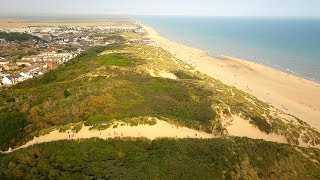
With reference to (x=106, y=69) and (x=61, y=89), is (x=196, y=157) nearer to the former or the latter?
(x=61, y=89)

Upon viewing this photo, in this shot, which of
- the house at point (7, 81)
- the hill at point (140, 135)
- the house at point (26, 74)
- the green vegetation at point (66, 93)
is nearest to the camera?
the hill at point (140, 135)

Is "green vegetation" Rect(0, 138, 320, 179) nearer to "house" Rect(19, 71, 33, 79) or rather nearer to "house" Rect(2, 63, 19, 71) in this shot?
"house" Rect(19, 71, 33, 79)

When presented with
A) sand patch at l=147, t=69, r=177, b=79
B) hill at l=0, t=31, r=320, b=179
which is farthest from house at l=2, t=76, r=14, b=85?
sand patch at l=147, t=69, r=177, b=79

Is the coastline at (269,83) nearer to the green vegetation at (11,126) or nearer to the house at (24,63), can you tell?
the green vegetation at (11,126)

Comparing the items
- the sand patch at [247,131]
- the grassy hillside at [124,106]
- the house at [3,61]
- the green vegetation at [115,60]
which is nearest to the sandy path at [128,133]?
the grassy hillside at [124,106]

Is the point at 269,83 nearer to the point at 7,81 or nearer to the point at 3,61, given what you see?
the point at 7,81

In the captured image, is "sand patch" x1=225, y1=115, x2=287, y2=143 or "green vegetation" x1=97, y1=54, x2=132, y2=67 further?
"green vegetation" x1=97, y1=54, x2=132, y2=67
